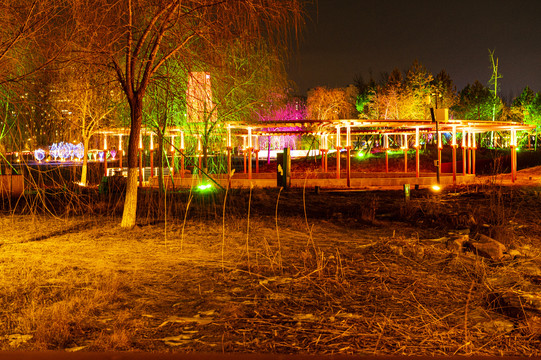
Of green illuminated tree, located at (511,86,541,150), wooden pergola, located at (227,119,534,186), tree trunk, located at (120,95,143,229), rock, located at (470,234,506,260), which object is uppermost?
green illuminated tree, located at (511,86,541,150)

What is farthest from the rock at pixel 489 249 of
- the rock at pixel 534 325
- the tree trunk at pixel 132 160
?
the tree trunk at pixel 132 160

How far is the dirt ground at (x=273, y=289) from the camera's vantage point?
14.3 feet

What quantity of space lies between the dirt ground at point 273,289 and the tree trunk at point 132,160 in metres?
0.34

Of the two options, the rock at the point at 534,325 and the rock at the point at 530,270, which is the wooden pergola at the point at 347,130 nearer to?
the rock at the point at 530,270

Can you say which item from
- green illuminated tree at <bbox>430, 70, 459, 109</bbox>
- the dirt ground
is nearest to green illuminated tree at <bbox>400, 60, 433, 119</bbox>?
green illuminated tree at <bbox>430, 70, 459, 109</bbox>

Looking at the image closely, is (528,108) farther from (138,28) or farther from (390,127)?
(138,28)

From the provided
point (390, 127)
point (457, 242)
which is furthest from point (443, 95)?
point (457, 242)

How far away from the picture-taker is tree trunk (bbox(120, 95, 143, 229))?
1052 centimetres

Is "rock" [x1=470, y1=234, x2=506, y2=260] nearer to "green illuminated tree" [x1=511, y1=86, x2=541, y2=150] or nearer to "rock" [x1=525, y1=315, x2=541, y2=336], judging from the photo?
"rock" [x1=525, y1=315, x2=541, y2=336]

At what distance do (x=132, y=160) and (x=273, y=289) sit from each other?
18.3ft

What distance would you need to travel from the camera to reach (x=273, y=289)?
599 cm

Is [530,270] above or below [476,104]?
below

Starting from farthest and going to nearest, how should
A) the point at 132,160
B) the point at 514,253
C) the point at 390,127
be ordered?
1. the point at 390,127
2. the point at 132,160
3. the point at 514,253

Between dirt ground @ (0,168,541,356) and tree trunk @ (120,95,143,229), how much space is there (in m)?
0.34
